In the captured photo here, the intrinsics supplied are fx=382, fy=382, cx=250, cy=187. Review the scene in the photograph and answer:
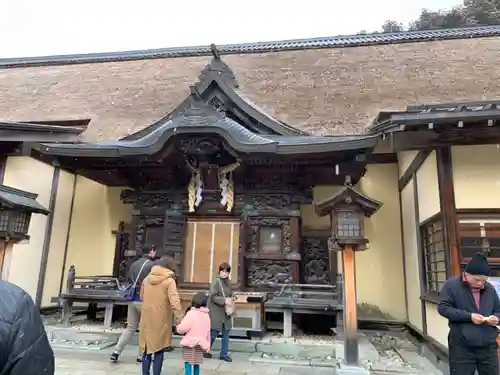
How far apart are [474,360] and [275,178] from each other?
5119 millimetres

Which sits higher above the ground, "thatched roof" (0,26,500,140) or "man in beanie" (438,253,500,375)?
"thatched roof" (0,26,500,140)

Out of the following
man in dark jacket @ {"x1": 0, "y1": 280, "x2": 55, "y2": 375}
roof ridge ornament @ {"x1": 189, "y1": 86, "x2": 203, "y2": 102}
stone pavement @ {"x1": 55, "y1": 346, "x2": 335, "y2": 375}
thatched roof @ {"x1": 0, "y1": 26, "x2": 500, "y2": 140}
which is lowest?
stone pavement @ {"x1": 55, "y1": 346, "x2": 335, "y2": 375}

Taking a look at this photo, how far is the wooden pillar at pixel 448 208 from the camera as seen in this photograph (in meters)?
4.62

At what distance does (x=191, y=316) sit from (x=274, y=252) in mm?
3831

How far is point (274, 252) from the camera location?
7.61 meters

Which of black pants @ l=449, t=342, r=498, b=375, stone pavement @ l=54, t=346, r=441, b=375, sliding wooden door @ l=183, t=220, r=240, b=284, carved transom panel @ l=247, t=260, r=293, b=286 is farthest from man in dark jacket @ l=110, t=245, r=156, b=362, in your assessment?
black pants @ l=449, t=342, r=498, b=375

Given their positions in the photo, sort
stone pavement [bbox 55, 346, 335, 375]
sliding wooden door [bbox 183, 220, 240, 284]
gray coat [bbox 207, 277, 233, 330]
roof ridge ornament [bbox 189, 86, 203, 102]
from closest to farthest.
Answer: stone pavement [bbox 55, 346, 335, 375] → gray coat [bbox 207, 277, 233, 330] → roof ridge ornament [bbox 189, 86, 203, 102] → sliding wooden door [bbox 183, 220, 240, 284]

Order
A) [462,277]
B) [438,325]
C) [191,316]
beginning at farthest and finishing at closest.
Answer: [438,325]
[191,316]
[462,277]

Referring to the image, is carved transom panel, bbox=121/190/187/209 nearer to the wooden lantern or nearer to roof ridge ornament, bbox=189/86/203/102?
roof ridge ornament, bbox=189/86/203/102

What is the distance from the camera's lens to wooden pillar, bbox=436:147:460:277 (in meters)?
4.62

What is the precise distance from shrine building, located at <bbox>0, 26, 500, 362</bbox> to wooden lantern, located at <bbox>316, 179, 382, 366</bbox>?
0.20 ft

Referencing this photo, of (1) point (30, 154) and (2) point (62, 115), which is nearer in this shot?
(1) point (30, 154)

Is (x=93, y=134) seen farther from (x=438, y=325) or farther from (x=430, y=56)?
(x=430, y=56)

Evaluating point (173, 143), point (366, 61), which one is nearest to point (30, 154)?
point (173, 143)
